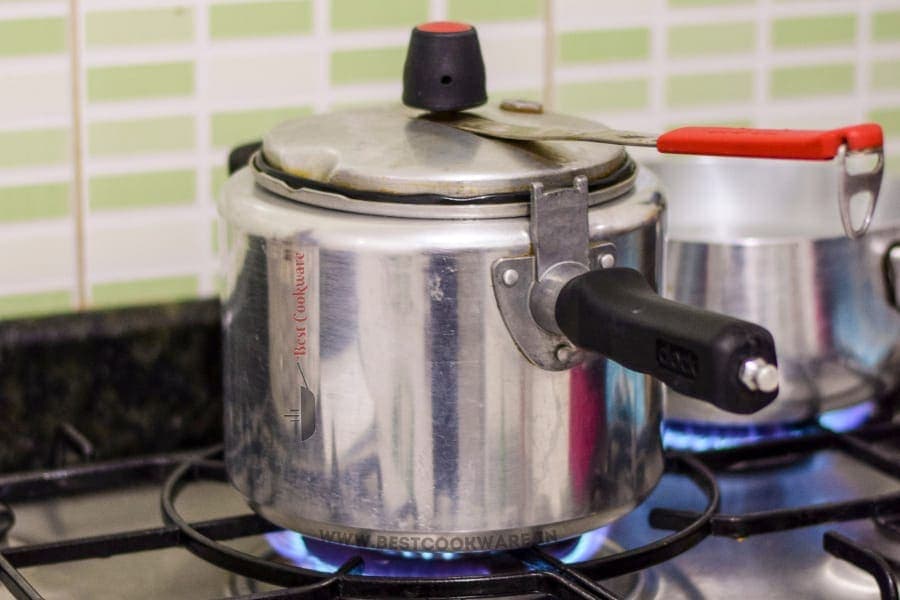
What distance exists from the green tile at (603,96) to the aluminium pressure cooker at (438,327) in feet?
1.00

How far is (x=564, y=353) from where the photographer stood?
0.66 m

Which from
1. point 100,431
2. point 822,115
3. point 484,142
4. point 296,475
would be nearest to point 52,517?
point 100,431

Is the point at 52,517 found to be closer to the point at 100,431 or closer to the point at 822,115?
the point at 100,431

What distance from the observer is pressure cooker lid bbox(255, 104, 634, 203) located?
0.65 meters

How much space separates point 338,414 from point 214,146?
0.32m

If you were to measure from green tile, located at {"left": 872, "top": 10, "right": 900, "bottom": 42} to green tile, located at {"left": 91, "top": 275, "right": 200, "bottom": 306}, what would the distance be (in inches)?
21.8

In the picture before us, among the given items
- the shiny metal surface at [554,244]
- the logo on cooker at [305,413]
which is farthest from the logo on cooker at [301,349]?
the shiny metal surface at [554,244]

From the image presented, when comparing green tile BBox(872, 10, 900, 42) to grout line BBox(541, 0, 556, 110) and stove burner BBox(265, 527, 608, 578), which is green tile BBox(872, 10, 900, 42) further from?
stove burner BBox(265, 527, 608, 578)

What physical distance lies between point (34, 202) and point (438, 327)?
0.36 m

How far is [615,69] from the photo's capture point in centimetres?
103

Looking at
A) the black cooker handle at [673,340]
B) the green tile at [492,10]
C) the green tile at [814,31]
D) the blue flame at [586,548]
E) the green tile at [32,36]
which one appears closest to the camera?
the black cooker handle at [673,340]

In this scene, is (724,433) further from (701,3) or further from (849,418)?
(701,3)

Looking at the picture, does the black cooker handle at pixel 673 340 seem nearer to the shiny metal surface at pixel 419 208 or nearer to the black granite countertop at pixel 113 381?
the shiny metal surface at pixel 419 208

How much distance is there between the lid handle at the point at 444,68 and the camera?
0.71 metres
